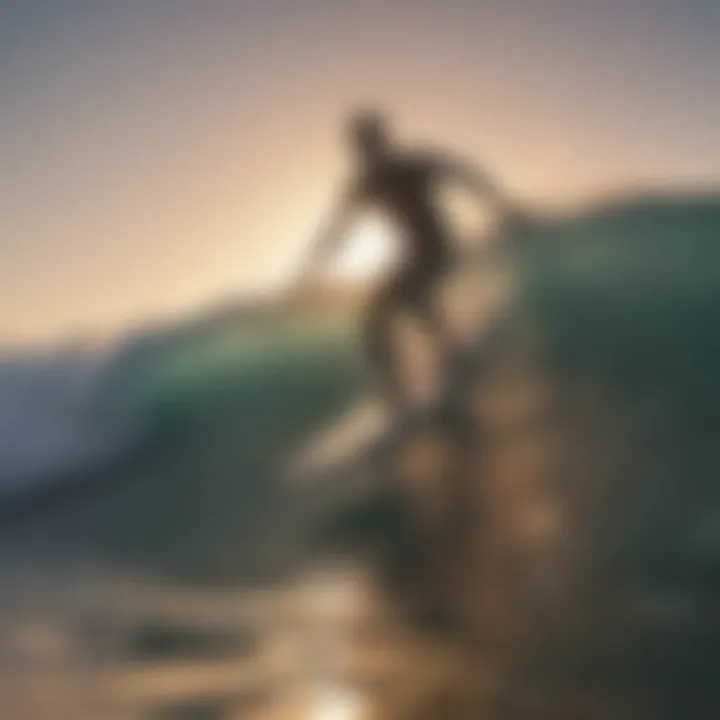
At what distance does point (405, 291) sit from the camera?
112cm

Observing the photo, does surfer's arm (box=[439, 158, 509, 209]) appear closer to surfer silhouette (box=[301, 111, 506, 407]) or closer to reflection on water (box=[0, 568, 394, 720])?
surfer silhouette (box=[301, 111, 506, 407])

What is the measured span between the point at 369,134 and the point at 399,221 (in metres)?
0.11

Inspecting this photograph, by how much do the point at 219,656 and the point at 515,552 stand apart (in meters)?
0.33

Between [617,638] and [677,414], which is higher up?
[677,414]

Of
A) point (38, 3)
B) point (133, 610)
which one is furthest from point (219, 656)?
point (38, 3)

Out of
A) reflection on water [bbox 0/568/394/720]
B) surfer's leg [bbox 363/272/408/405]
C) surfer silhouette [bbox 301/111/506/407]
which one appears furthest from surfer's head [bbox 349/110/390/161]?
reflection on water [bbox 0/568/394/720]

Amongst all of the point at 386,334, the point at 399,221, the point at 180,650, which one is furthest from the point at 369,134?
the point at 180,650

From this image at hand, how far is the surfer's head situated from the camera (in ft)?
3.72

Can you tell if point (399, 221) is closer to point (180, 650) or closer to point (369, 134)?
point (369, 134)

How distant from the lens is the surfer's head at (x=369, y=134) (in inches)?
44.6

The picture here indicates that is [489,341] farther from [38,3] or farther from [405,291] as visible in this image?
[38,3]

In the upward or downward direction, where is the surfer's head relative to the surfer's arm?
upward

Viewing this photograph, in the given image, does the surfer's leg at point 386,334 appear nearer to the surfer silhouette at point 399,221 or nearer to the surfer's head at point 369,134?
the surfer silhouette at point 399,221

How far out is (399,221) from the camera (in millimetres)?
1120
